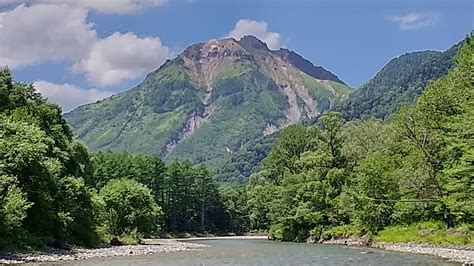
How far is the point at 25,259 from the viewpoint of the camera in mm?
44562

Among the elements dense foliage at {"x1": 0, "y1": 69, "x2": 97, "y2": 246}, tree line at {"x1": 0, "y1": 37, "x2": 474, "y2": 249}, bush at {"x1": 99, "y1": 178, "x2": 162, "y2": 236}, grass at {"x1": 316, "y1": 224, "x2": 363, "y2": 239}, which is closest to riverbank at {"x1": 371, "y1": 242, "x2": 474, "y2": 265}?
tree line at {"x1": 0, "y1": 37, "x2": 474, "y2": 249}

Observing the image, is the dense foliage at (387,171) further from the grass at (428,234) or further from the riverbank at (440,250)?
the riverbank at (440,250)

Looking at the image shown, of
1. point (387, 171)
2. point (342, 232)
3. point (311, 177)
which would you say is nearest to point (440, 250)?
point (387, 171)

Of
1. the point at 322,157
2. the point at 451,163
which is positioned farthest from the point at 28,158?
the point at 322,157

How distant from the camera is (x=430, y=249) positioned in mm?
58031

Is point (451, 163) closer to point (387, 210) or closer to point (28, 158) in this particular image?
point (387, 210)

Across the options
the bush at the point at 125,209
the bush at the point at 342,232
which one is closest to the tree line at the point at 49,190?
the bush at the point at 125,209

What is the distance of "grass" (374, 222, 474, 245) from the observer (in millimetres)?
58938

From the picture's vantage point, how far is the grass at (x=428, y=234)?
58.9 metres

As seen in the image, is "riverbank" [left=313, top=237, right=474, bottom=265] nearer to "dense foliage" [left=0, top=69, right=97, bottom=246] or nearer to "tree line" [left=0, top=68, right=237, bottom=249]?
"tree line" [left=0, top=68, right=237, bottom=249]

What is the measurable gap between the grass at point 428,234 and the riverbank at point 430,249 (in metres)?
0.94

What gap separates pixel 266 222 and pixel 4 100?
103 m

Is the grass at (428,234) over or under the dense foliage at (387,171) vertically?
under

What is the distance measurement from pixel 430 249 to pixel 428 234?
25.5ft
